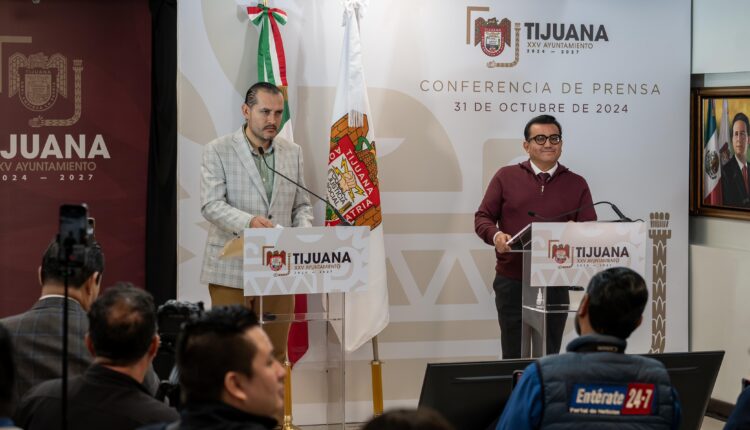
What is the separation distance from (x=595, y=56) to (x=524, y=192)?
148 centimetres

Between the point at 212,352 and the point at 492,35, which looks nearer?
the point at 212,352

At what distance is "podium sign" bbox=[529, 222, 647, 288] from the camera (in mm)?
5176

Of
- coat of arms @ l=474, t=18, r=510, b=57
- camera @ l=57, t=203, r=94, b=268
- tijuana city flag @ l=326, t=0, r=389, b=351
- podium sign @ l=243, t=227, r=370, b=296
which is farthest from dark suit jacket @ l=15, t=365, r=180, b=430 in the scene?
coat of arms @ l=474, t=18, r=510, b=57

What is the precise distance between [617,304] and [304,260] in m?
2.32

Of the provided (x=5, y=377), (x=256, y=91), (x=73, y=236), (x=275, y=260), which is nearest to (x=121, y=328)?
(x=73, y=236)

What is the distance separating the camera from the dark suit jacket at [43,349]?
3.31 metres

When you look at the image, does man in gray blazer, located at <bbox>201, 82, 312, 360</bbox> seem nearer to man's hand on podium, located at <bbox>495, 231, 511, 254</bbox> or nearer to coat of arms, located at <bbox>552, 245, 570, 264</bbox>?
man's hand on podium, located at <bbox>495, 231, 511, 254</bbox>

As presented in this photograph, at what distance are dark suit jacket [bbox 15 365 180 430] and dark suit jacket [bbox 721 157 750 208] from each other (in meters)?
4.95

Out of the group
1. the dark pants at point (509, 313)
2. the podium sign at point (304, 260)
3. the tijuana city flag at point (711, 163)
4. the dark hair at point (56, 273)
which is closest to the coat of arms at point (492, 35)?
the tijuana city flag at point (711, 163)

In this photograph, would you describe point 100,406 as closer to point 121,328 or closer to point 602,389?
point 121,328

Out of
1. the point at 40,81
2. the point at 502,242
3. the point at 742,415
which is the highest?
the point at 40,81

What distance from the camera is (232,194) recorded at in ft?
18.1

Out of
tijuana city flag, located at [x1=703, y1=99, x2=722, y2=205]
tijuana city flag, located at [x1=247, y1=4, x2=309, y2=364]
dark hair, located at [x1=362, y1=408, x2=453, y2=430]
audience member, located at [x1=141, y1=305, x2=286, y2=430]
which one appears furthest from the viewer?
tijuana city flag, located at [x1=703, y1=99, x2=722, y2=205]

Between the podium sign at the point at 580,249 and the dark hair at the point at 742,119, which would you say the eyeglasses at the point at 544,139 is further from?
the dark hair at the point at 742,119
